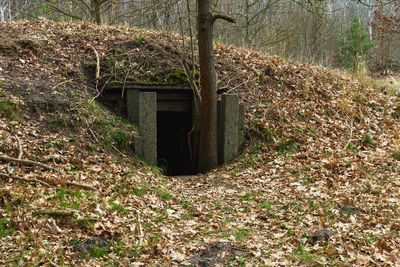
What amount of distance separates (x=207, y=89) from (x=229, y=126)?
92 centimetres

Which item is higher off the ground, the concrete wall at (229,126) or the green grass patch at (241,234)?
the concrete wall at (229,126)

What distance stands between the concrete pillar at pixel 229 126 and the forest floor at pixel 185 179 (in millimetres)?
259

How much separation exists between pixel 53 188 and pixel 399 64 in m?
21.3

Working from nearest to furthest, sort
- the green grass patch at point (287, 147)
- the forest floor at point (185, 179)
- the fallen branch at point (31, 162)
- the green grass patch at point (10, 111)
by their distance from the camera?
the forest floor at point (185, 179) → the fallen branch at point (31, 162) → the green grass patch at point (10, 111) → the green grass patch at point (287, 147)

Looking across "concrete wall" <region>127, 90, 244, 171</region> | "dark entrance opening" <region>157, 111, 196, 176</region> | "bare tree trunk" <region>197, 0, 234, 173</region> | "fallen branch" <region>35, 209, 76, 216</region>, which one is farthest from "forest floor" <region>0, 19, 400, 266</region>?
"dark entrance opening" <region>157, 111, 196, 176</region>

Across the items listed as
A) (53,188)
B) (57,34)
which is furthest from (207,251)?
(57,34)

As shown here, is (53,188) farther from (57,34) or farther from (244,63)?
(244,63)

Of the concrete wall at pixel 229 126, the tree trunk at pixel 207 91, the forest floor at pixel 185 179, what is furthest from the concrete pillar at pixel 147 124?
the concrete wall at pixel 229 126

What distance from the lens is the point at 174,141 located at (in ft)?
34.8

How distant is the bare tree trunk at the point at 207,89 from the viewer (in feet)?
24.2

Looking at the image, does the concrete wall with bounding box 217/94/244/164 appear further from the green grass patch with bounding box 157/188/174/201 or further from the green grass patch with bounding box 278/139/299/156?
the green grass patch with bounding box 157/188/174/201

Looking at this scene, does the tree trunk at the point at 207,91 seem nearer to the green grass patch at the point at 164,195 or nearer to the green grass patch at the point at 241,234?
the green grass patch at the point at 164,195

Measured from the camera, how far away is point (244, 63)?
32.0 feet

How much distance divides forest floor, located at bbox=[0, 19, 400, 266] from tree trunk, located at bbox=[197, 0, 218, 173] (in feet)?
1.73
